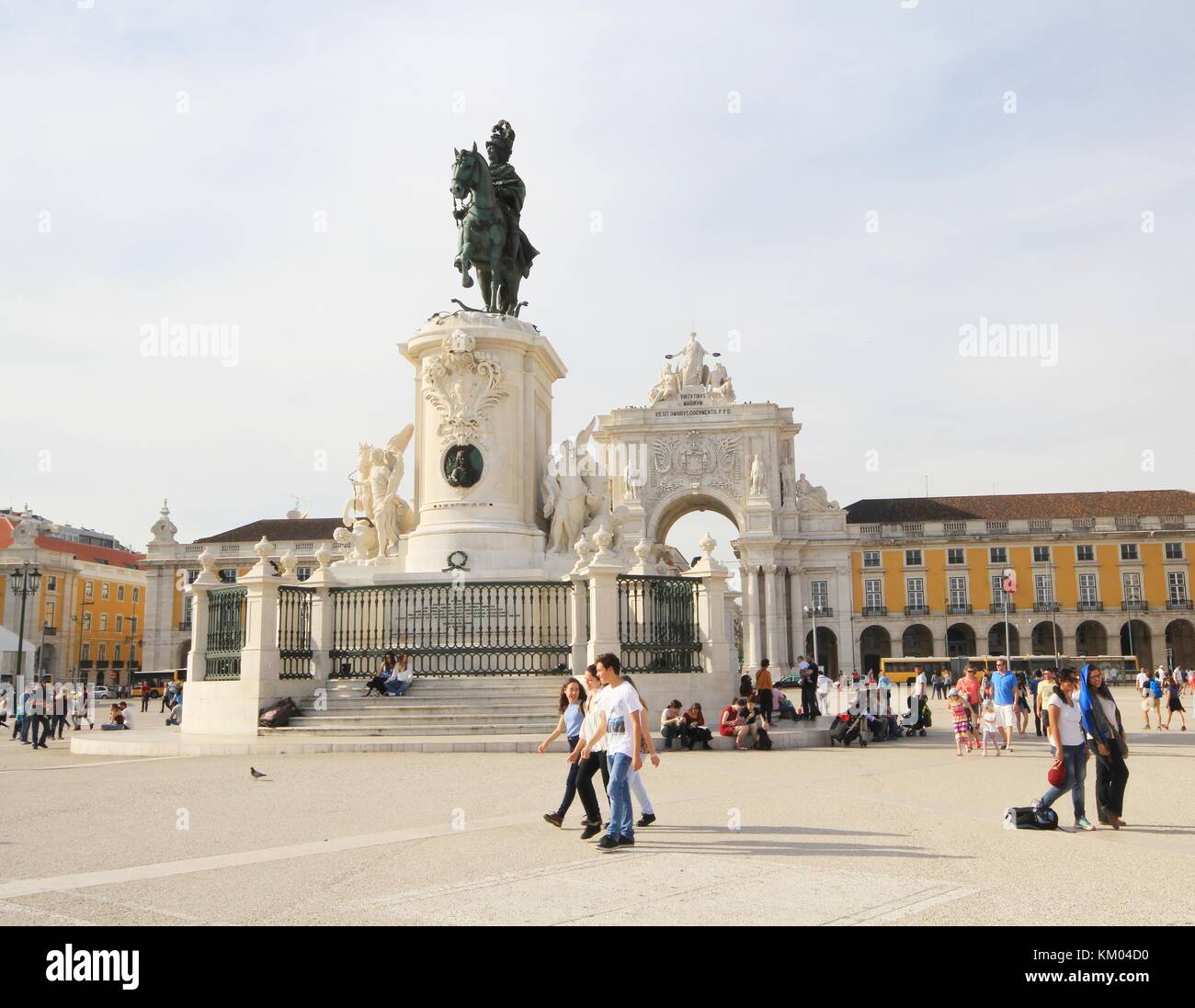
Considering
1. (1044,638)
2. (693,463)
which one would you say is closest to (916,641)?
(1044,638)

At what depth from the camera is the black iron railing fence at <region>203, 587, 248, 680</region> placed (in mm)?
16453

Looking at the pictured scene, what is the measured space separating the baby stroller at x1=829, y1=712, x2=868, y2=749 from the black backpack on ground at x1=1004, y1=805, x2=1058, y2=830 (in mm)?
7874

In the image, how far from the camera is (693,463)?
7656 centimetres

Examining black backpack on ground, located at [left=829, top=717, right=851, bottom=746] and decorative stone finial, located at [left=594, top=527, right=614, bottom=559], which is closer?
decorative stone finial, located at [left=594, top=527, right=614, bottom=559]

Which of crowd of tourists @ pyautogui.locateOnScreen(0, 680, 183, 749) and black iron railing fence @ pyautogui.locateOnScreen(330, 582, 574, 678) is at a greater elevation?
black iron railing fence @ pyautogui.locateOnScreen(330, 582, 574, 678)

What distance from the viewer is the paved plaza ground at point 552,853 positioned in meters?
5.19

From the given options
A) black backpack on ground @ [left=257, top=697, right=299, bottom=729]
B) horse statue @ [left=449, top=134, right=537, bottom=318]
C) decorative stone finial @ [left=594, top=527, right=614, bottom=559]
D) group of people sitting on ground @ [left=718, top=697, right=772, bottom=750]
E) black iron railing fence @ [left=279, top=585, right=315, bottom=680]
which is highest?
horse statue @ [left=449, top=134, right=537, bottom=318]

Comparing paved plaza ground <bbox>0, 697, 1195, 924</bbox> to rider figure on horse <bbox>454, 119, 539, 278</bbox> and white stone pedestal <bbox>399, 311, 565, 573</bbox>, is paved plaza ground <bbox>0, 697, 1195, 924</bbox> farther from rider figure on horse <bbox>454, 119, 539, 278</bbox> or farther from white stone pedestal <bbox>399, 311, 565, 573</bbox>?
rider figure on horse <bbox>454, 119, 539, 278</bbox>

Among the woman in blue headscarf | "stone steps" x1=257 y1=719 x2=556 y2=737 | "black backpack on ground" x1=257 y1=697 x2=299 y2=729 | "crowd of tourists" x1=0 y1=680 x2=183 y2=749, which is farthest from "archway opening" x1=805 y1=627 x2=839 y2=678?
the woman in blue headscarf

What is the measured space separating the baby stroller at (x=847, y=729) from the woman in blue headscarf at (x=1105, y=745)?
25.4 ft

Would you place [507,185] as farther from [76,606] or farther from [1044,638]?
[1044,638]

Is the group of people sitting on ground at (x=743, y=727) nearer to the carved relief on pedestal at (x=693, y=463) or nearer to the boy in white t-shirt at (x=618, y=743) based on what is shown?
the boy in white t-shirt at (x=618, y=743)

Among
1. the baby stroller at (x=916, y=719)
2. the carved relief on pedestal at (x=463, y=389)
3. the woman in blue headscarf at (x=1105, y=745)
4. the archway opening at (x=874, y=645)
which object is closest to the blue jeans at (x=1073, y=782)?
the woman in blue headscarf at (x=1105, y=745)
